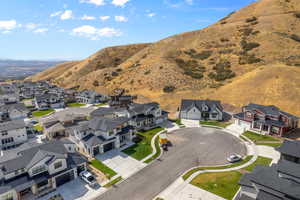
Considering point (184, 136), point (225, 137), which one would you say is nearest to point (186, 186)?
point (184, 136)

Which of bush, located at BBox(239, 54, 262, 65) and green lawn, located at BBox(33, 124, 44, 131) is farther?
bush, located at BBox(239, 54, 262, 65)

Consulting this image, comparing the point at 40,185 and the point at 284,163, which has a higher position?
the point at 284,163

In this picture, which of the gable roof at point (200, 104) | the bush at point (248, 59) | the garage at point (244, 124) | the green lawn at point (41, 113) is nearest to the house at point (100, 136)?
the gable roof at point (200, 104)

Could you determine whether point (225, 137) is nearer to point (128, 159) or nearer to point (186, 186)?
point (186, 186)

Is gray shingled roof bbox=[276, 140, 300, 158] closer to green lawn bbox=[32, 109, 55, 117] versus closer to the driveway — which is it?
the driveway

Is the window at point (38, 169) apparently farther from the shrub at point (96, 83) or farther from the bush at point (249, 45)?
the bush at point (249, 45)

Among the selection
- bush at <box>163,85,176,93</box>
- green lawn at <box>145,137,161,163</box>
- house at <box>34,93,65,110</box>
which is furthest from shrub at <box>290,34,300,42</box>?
house at <box>34,93,65,110</box>

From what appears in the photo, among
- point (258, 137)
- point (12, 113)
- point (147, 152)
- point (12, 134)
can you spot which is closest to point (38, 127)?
point (12, 134)
